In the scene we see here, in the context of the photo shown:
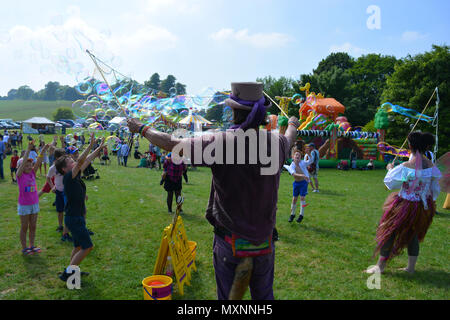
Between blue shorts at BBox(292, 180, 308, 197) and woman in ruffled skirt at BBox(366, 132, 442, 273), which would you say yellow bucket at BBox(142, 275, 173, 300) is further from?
blue shorts at BBox(292, 180, 308, 197)

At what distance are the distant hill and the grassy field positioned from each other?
61.6m

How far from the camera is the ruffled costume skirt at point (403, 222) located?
4.68 metres

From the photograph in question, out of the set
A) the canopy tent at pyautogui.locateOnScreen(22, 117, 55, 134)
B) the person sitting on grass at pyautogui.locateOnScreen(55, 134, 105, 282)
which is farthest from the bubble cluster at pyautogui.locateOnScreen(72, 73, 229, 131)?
the canopy tent at pyautogui.locateOnScreen(22, 117, 55, 134)

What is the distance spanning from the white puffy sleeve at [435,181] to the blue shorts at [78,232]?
5.38 meters

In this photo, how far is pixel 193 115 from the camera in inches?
274

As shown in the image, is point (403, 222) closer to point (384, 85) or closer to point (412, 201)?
point (412, 201)

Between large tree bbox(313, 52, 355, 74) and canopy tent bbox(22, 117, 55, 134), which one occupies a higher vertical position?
large tree bbox(313, 52, 355, 74)

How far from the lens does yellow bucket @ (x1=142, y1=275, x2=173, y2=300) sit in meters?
3.80

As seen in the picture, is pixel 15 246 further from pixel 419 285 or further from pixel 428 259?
pixel 428 259

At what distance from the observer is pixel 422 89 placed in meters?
23.3

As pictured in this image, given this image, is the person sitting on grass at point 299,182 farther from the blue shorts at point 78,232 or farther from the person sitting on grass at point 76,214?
the blue shorts at point 78,232

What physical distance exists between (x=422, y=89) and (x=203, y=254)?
24632 mm

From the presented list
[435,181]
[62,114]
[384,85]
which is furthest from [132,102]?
[62,114]

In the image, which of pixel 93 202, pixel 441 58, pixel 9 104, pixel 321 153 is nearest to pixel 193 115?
pixel 93 202
